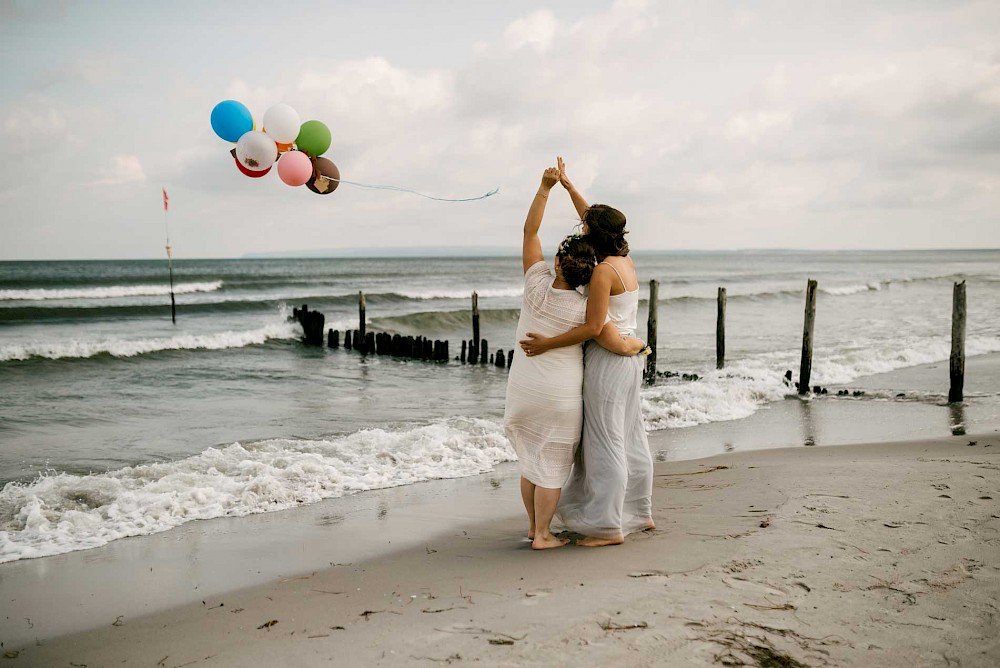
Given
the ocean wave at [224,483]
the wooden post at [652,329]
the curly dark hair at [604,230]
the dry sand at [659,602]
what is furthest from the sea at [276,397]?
the curly dark hair at [604,230]

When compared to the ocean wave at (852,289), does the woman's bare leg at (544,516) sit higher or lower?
higher

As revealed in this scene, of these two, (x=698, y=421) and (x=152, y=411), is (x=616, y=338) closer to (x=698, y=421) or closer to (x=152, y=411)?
(x=698, y=421)

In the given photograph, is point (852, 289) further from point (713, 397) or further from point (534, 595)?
point (534, 595)

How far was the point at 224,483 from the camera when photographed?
281 inches

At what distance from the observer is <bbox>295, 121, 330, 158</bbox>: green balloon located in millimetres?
6855

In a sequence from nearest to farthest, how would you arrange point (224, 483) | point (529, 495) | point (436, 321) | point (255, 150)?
point (529, 495), point (255, 150), point (224, 483), point (436, 321)

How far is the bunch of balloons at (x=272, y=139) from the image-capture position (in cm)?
647

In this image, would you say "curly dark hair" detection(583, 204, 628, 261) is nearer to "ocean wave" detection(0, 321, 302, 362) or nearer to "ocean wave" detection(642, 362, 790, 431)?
"ocean wave" detection(642, 362, 790, 431)

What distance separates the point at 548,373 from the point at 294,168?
11.1 ft

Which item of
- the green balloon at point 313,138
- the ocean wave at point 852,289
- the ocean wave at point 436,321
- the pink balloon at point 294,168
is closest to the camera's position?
the pink balloon at point 294,168

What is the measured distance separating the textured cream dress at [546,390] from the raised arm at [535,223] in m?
0.06

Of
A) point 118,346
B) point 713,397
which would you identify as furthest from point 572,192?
point 118,346

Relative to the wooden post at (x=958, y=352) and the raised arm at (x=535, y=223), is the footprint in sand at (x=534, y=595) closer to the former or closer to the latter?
the raised arm at (x=535, y=223)

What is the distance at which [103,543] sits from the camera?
5.77 meters
